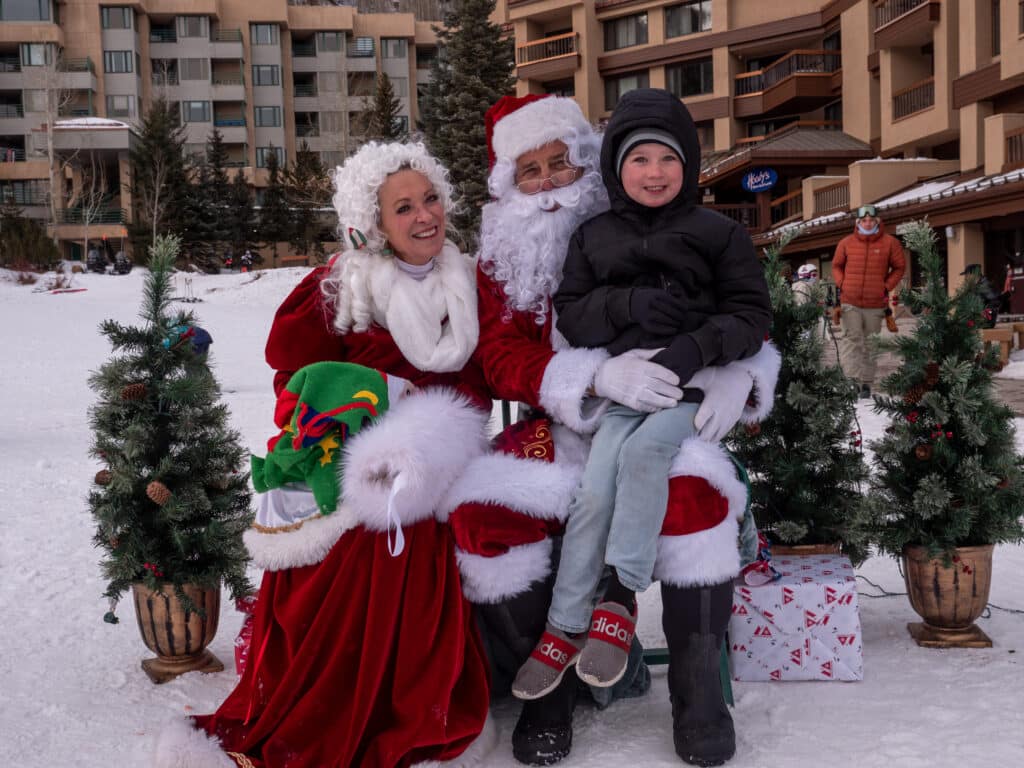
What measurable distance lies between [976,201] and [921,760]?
1801 cm

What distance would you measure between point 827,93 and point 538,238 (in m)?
29.7

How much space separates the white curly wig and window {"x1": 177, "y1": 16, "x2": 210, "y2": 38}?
172ft

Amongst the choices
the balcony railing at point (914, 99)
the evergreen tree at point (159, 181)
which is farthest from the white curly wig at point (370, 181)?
the evergreen tree at point (159, 181)

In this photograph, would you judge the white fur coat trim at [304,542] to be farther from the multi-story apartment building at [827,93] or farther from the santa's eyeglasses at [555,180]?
the multi-story apartment building at [827,93]

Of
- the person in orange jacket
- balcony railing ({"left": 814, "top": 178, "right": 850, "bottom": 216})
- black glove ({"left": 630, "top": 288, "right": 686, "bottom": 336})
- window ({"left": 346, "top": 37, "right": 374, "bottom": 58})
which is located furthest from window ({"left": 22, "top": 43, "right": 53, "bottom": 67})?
black glove ({"left": 630, "top": 288, "right": 686, "bottom": 336})

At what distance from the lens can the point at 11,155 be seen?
46.2 m

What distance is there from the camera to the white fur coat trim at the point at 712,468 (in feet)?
8.68

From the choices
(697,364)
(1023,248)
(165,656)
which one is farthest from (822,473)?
(1023,248)

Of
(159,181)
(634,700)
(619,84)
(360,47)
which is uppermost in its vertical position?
(360,47)

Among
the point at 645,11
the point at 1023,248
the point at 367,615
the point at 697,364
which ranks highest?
the point at 645,11

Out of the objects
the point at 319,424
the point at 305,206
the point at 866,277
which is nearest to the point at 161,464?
the point at 319,424

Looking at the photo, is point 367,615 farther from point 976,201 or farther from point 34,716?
point 976,201

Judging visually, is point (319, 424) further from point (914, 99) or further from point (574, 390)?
point (914, 99)

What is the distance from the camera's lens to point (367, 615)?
2.69m
